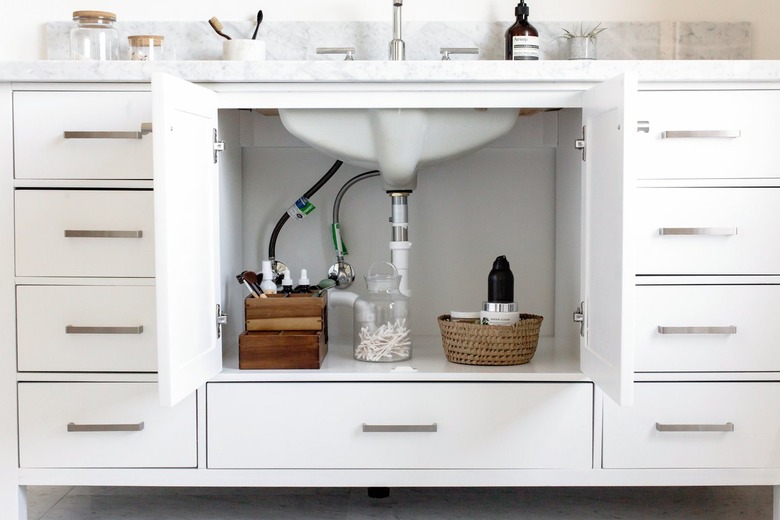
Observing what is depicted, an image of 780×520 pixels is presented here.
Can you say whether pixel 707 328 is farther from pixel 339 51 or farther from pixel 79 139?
Result: pixel 79 139

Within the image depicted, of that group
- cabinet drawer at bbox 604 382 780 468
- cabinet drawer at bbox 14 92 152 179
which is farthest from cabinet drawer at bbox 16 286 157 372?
cabinet drawer at bbox 604 382 780 468

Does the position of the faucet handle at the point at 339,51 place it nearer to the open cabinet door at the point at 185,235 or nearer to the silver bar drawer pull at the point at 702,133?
the open cabinet door at the point at 185,235

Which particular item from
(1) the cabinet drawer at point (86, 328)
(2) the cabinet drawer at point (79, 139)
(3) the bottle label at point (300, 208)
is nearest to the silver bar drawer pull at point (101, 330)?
(1) the cabinet drawer at point (86, 328)

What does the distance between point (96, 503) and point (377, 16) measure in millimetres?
1278

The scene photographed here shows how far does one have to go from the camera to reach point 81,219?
62.1 inches

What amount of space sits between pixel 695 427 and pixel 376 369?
1.97 ft

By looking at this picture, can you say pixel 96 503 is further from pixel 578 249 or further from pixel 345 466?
pixel 578 249

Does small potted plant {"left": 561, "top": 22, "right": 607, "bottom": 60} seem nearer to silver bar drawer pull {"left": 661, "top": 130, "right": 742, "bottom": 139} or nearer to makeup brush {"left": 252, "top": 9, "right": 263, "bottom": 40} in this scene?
silver bar drawer pull {"left": 661, "top": 130, "right": 742, "bottom": 139}

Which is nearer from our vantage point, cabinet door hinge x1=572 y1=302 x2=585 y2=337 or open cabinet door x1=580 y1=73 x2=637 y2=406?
open cabinet door x1=580 y1=73 x2=637 y2=406

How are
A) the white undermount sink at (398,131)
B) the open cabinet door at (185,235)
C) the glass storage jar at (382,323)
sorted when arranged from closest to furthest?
the open cabinet door at (185,235), the white undermount sink at (398,131), the glass storage jar at (382,323)

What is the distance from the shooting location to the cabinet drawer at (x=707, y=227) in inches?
61.7

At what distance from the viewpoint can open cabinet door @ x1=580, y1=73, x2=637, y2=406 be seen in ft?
4.48

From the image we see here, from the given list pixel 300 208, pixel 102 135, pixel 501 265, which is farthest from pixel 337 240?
pixel 102 135

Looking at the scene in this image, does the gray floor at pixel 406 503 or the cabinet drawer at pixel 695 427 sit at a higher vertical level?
the cabinet drawer at pixel 695 427
